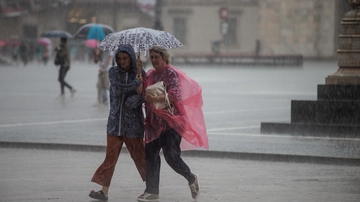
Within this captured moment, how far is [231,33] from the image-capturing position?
70750 millimetres

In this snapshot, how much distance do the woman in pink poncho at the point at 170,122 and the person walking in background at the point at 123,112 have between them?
4.7 inches

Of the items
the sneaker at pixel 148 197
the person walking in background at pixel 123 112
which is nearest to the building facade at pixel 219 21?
the person walking in background at pixel 123 112

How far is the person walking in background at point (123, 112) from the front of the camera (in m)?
8.80

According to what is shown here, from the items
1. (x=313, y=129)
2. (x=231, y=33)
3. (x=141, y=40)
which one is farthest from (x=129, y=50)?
(x=231, y=33)

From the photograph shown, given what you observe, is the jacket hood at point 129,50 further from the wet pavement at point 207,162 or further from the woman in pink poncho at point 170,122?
the wet pavement at point 207,162

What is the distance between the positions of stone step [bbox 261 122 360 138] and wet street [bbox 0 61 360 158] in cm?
27

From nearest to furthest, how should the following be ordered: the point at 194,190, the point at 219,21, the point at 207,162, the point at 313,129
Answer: the point at 194,190 < the point at 207,162 < the point at 313,129 < the point at 219,21

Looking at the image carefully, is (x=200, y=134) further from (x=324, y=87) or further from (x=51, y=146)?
(x=324, y=87)

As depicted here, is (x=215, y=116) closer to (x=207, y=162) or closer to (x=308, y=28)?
(x=207, y=162)

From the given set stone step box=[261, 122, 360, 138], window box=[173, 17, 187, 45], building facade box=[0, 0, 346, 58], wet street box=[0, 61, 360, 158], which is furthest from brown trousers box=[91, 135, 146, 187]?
window box=[173, 17, 187, 45]

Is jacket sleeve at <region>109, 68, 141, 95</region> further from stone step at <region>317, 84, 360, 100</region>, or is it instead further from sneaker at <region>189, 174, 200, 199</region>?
stone step at <region>317, 84, 360, 100</region>

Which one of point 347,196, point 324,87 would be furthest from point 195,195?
point 324,87

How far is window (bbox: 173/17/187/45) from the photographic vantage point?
7250cm

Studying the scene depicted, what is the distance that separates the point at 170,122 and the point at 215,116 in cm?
1000
